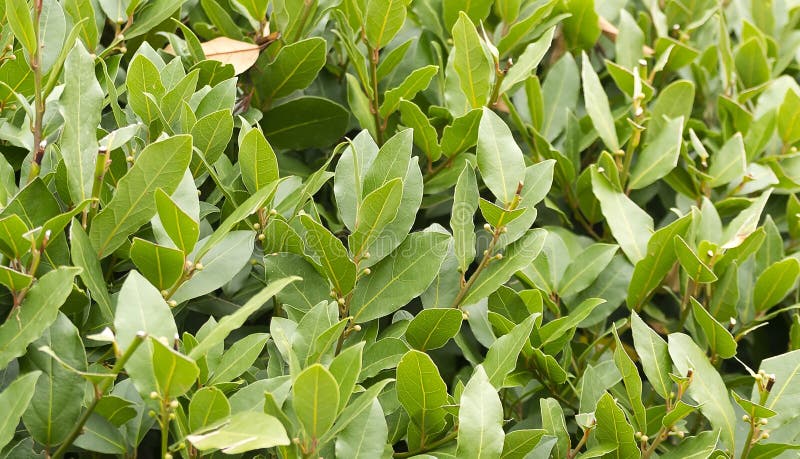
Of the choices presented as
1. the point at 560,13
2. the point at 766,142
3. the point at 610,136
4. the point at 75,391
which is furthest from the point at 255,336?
the point at 766,142

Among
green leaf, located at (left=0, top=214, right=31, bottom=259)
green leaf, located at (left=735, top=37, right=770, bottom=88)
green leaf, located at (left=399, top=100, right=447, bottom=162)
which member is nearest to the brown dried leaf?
green leaf, located at (left=399, top=100, right=447, bottom=162)

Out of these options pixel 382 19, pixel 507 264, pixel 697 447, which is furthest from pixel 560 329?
pixel 382 19

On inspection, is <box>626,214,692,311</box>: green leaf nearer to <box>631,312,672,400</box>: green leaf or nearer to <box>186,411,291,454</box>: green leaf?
<box>631,312,672,400</box>: green leaf

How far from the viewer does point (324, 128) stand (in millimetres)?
1453

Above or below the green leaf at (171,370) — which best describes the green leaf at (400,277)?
below

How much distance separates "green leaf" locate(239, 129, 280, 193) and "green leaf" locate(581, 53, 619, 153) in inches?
25.5

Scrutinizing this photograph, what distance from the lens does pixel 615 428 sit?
Answer: 3.59 ft

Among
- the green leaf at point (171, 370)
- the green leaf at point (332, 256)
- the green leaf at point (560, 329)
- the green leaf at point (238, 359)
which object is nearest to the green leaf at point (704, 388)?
the green leaf at point (560, 329)

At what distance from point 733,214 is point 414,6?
0.72m

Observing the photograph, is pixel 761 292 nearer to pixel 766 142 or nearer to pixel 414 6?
pixel 766 142

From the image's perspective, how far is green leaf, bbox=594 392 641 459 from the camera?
1.08 meters

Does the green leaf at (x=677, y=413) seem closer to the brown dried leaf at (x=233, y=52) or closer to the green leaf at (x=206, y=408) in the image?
the green leaf at (x=206, y=408)

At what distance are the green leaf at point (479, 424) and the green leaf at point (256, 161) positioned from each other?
1.22 ft

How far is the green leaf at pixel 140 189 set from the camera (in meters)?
0.99
